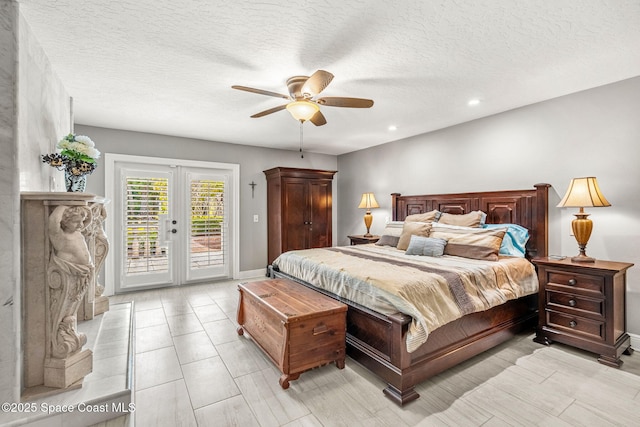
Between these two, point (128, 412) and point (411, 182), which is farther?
point (411, 182)

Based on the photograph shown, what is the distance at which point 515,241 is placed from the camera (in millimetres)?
3369

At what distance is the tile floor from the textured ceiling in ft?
8.41

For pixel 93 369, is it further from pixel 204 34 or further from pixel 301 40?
pixel 301 40

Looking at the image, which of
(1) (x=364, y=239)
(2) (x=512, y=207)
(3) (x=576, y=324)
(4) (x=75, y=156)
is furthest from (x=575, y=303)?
(4) (x=75, y=156)

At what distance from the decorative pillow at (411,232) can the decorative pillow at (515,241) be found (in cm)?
85

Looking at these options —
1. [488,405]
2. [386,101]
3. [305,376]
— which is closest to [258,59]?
[386,101]

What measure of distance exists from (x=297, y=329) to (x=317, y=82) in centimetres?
190

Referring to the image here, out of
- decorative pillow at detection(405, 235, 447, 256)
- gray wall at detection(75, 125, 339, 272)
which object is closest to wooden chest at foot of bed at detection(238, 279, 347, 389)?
decorative pillow at detection(405, 235, 447, 256)

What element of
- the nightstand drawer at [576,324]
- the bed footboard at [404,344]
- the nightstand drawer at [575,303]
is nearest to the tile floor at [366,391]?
the bed footboard at [404,344]

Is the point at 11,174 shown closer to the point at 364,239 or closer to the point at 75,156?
the point at 75,156

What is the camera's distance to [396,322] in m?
2.07

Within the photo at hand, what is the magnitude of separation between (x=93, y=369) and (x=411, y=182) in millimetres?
4641

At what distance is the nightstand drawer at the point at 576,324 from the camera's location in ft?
8.42

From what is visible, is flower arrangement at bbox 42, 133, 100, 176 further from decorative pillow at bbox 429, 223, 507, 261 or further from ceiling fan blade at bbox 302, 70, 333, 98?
decorative pillow at bbox 429, 223, 507, 261
